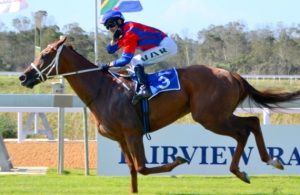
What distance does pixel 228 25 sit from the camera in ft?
107

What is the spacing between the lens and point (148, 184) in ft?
35.8

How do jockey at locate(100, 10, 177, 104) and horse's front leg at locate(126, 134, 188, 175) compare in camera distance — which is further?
jockey at locate(100, 10, 177, 104)

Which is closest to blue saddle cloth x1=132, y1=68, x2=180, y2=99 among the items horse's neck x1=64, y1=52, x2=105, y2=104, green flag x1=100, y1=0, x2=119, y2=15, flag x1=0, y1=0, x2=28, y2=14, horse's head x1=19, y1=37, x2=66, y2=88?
horse's neck x1=64, y1=52, x2=105, y2=104

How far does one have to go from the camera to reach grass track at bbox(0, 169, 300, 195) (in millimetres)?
9930

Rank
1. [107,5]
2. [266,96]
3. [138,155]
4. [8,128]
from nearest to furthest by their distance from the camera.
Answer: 1. [138,155]
2. [266,96]
3. [107,5]
4. [8,128]

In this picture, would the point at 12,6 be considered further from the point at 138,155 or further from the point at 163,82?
the point at 138,155

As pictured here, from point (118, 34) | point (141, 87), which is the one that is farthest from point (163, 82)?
point (118, 34)

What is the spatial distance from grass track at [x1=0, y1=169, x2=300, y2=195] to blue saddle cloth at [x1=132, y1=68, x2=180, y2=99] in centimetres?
127

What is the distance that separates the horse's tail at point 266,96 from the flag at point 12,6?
7.39m

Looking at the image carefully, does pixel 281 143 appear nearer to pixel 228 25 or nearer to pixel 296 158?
pixel 296 158

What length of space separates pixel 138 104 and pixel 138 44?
76cm

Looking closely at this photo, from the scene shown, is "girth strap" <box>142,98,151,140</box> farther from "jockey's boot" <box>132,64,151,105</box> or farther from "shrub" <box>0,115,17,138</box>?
"shrub" <box>0,115,17,138</box>

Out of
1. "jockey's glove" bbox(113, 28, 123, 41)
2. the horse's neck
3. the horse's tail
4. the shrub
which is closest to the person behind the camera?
"jockey's glove" bbox(113, 28, 123, 41)

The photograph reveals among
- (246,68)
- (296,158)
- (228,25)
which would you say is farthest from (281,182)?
(228,25)
